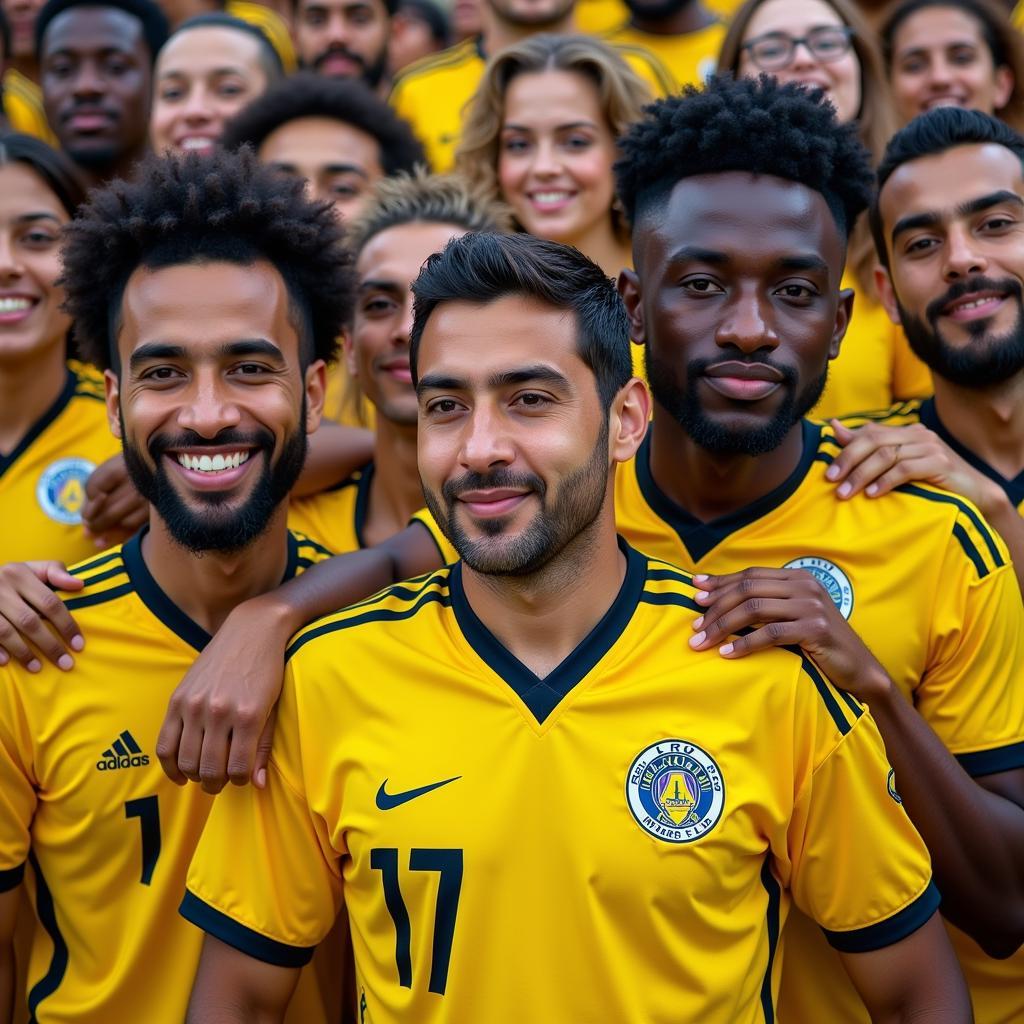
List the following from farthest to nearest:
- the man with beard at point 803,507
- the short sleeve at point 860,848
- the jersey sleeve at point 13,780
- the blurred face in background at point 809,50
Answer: the blurred face in background at point 809,50
the jersey sleeve at point 13,780
the man with beard at point 803,507
the short sleeve at point 860,848

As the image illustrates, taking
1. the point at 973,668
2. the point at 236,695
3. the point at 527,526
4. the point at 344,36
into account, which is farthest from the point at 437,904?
A: the point at 344,36

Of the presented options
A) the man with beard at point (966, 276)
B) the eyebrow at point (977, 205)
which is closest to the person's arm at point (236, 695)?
the man with beard at point (966, 276)

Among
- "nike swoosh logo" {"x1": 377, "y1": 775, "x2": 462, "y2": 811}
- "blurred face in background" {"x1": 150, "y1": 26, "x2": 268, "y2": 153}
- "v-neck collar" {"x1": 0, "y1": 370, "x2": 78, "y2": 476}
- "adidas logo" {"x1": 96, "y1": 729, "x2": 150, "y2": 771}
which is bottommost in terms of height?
"adidas logo" {"x1": 96, "y1": 729, "x2": 150, "y2": 771}

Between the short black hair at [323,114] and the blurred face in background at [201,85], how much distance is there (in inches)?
16.8

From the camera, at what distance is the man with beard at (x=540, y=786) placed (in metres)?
2.65

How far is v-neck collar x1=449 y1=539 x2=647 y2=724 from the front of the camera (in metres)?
2.80

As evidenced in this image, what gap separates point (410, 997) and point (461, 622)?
0.77 metres

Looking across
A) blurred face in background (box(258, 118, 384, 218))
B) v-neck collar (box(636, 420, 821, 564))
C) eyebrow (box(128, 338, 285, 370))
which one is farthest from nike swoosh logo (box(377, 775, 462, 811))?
blurred face in background (box(258, 118, 384, 218))

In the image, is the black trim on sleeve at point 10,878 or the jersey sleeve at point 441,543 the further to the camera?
the jersey sleeve at point 441,543

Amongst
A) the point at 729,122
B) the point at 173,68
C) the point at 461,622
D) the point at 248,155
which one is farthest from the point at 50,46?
the point at 461,622

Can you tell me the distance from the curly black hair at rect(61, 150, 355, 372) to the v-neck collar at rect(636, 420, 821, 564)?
103cm

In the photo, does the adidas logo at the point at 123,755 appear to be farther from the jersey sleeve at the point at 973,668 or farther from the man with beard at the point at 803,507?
the jersey sleeve at the point at 973,668

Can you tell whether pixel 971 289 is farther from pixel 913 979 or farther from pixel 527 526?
pixel 913 979

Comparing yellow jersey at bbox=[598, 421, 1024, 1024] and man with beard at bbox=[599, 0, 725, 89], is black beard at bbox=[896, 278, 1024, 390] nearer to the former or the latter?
yellow jersey at bbox=[598, 421, 1024, 1024]
